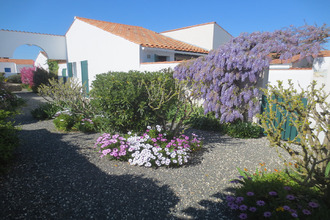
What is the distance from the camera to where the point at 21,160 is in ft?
12.9

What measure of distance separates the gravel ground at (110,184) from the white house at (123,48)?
157 inches

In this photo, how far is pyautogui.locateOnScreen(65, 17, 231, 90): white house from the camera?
9.29 m

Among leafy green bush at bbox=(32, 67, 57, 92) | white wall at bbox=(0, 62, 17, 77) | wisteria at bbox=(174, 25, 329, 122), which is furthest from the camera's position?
white wall at bbox=(0, 62, 17, 77)

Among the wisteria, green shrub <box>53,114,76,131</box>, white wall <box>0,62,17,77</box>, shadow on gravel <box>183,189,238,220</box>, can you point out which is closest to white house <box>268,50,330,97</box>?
the wisteria

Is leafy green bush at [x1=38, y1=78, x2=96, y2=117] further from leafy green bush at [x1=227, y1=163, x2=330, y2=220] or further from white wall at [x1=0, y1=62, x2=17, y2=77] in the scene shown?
white wall at [x1=0, y1=62, x2=17, y2=77]

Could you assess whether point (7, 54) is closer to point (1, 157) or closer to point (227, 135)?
point (1, 157)

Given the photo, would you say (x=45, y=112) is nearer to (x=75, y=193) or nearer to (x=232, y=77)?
(x=75, y=193)

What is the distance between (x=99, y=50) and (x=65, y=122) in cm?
668

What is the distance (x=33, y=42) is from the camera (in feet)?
53.2

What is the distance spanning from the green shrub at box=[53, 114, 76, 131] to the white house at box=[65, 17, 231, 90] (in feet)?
5.40

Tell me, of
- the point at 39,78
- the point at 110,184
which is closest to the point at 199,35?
the point at 39,78

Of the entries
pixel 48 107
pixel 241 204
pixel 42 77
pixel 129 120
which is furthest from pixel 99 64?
pixel 241 204

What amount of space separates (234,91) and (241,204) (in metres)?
4.09

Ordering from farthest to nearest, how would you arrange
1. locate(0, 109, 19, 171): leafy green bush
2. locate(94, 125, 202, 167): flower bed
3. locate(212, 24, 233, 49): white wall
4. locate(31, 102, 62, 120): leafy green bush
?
locate(212, 24, 233, 49): white wall
locate(31, 102, 62, 120): leafy green bush
locate(94, 125, 202, 167): flower bed
locate(0, 109, 19, 171): leafy green bush
